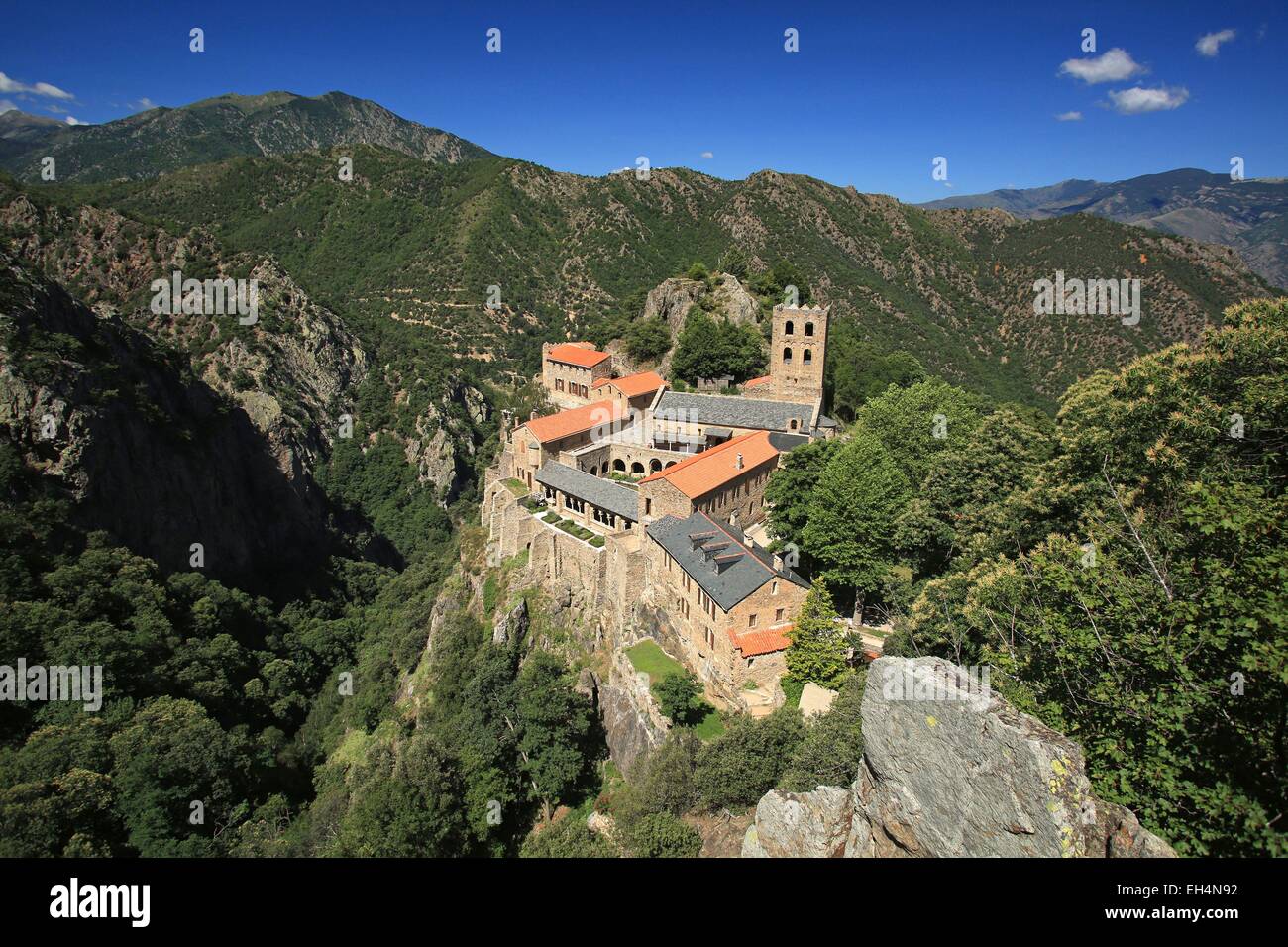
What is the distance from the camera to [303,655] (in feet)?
221

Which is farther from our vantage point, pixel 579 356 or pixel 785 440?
pixel 579 356

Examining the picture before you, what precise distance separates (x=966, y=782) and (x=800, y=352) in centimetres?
4411

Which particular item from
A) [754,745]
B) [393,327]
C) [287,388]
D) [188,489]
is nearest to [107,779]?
[754,745]

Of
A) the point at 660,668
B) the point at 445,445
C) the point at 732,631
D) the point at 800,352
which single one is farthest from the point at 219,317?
the point at 732,631

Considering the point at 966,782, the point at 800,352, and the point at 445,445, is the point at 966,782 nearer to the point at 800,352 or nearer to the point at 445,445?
the point at 800,352

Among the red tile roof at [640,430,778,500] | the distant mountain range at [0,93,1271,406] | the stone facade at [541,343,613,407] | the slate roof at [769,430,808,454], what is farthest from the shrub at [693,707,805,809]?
the distant mountain range at [0,93,1271,406]

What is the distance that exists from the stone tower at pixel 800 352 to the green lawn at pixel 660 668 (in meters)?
25.5

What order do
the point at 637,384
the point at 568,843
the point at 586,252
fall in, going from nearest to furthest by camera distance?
the point at 568,843, the point at 637,384, the point at 586,252

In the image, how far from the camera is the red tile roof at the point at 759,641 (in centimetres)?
2883

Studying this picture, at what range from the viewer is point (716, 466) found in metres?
40.5

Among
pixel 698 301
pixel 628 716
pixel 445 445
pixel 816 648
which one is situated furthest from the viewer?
pixel 445 445

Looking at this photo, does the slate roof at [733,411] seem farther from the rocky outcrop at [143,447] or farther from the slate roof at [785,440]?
the rocky outcrop at [143,447]

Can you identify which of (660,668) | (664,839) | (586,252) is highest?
(586,252)

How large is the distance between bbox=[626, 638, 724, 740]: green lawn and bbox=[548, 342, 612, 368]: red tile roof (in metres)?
37.6
